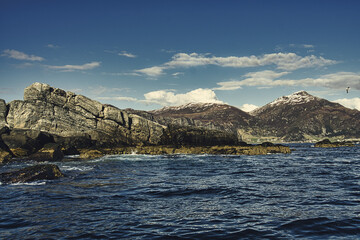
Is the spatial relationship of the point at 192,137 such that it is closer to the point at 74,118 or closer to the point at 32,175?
the point at 74,118

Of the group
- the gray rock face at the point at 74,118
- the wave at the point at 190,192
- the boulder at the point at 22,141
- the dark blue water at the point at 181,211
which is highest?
the gray rock face at the point at 74,118

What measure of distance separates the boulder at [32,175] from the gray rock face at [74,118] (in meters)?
48.6

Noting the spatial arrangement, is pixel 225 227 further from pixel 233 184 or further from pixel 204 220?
pixel 233 184

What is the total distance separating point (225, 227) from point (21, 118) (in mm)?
78034

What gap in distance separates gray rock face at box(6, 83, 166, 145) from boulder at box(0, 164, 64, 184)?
159 ft

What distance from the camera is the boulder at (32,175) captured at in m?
22.1

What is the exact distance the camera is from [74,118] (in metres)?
76.5

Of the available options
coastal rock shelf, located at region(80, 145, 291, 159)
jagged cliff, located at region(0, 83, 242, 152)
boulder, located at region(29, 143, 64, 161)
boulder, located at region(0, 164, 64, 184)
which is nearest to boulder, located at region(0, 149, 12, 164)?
boulder, located at region(29, 143, 64, 161)

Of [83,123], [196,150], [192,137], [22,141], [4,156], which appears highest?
[83,123]

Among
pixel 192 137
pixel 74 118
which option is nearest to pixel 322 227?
pixel 192 137

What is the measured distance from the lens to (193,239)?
9414 millimetres

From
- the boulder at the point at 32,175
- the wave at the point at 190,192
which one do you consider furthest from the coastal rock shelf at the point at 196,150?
the wave at the point at 190,192

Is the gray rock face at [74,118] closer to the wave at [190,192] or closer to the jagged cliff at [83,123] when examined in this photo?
the jagged cliff at [83,123]

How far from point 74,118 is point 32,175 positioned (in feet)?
188
